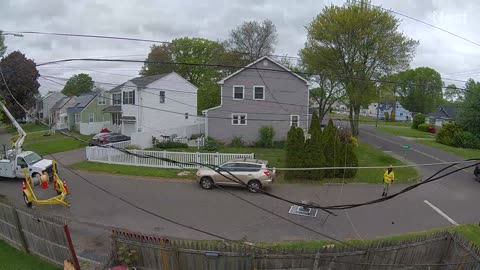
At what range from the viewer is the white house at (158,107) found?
30.2 metres

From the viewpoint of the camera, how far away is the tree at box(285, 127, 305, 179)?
60.6 ft

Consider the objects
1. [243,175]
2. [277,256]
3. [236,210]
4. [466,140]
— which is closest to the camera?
[277,256]

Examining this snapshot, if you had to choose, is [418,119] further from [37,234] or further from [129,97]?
[37,234]

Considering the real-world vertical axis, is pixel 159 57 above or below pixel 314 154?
above

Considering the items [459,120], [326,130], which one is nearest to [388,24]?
[459,120]

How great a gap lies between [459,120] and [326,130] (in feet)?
75.2

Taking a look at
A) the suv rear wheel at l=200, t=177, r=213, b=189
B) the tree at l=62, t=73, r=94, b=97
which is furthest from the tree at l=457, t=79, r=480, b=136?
the tree at l=62, t=73, r=94, b=97

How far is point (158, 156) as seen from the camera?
71.3 ft

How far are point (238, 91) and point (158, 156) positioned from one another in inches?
391

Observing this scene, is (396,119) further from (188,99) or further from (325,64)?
(188,99)

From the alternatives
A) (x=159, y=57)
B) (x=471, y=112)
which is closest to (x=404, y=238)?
(x=471, y=112)

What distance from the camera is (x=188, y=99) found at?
33844 millimetres

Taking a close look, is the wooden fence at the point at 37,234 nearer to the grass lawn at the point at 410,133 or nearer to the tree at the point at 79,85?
the grass lawn at the point at 410,133

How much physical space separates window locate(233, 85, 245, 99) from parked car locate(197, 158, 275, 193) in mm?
12804
